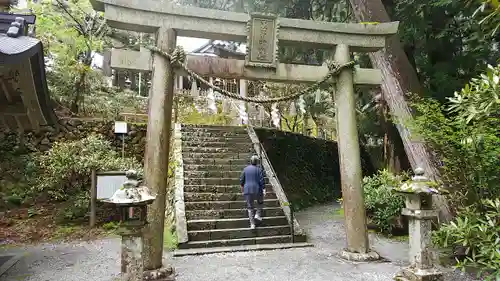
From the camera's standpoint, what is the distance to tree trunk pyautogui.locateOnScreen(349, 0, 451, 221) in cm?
728

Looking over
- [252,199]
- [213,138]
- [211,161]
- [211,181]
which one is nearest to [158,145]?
[252,199]

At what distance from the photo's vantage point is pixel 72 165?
28.1 feet

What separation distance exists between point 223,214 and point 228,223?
1.23 feet

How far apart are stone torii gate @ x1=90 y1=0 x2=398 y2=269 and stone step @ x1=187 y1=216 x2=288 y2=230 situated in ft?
7.15

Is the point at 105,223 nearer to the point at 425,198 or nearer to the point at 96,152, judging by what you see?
the point at 96,152

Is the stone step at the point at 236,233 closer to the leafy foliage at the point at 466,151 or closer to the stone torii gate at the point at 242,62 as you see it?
the stone torii gate at the point at 242,62

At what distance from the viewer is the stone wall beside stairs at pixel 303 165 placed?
12914 millimetres

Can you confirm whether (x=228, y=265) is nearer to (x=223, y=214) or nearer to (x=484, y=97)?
(x=223, y=214)

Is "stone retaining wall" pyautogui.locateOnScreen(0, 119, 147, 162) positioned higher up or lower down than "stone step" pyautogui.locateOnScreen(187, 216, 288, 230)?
higher up

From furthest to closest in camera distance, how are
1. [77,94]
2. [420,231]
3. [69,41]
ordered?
[77,94] < [69,41] < [420,231]

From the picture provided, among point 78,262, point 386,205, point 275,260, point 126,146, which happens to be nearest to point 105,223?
point 78,262

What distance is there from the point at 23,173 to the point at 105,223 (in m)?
2.92

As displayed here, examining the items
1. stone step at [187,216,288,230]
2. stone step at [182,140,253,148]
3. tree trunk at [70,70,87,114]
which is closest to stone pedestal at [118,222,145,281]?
stone step at [187,216,288,230]

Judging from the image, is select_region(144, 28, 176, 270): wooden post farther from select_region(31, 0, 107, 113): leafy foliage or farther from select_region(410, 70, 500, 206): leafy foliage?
select_region(31, 0, 107, 113): leafy foliage
